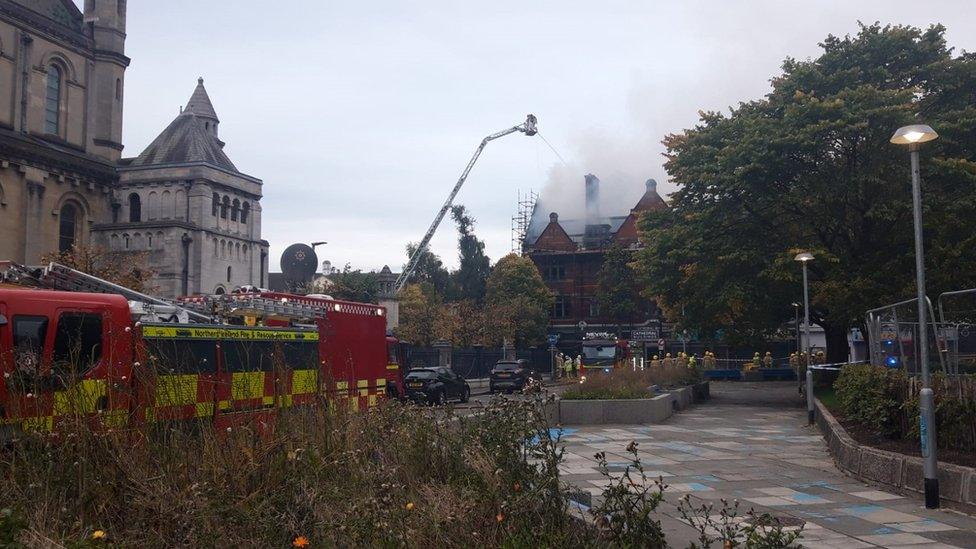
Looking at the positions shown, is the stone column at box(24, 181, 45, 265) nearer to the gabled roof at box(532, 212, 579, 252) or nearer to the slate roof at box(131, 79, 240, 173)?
the slate roof at box(131, 79, 240, 173)

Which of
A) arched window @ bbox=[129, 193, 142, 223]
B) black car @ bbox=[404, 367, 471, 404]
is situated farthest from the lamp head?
arched window @ bbox=[129, 193, 142, 223]

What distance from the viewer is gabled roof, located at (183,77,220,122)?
6831cm

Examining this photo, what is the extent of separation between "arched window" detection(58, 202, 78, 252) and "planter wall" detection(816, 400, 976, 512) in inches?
1592

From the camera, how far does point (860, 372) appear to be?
14.4 meters

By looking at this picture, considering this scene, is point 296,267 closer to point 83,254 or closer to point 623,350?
point 83,254

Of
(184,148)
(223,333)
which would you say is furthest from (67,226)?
(223,333)

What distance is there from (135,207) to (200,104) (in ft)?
46.8

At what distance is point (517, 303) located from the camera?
6675cm

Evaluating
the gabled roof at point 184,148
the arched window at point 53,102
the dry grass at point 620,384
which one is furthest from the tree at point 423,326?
the dry grass at point 620,384

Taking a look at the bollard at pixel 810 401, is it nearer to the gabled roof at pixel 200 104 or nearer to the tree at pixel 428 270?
the gabled roof at pixel 200 104

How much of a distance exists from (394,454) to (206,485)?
2.04 meters

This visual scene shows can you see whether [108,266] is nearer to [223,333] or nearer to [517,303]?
[223,333]

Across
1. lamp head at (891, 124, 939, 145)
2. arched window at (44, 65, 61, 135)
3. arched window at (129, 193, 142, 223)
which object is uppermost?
arched window at (44, 65, 61, 135)

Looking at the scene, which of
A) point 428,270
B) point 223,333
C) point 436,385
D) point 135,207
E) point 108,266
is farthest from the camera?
point 428,270
